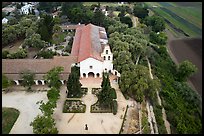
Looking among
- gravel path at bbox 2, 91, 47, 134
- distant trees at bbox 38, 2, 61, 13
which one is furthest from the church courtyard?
distant trees at bbox 38, 2, 61, 13

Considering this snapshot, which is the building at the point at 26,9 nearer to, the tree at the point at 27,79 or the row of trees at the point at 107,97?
the tree at the point at 27,79

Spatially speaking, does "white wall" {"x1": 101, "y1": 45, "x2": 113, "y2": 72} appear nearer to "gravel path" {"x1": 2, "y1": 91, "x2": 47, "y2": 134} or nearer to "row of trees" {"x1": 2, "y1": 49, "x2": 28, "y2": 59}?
"gravel path" {"x1": 2, "y1": 91, "x2": 47, "y2": 134}

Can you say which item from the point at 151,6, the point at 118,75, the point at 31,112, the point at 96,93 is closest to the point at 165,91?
the point at 118,75

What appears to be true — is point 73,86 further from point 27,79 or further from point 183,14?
point 183,14

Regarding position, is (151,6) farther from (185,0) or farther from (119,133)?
(119,133)

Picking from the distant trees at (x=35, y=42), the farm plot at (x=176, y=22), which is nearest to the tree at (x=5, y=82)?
the distant trees at (x=35, y=42)

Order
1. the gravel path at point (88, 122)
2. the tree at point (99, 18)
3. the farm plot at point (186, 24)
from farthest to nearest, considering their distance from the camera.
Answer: the farm plot at point (186, 24) → the tree at point (99, 18) → the gravel path at point (88, 122)
